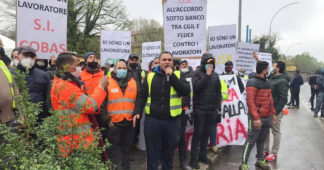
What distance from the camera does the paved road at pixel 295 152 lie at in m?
5.34

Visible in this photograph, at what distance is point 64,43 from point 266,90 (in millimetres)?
3560

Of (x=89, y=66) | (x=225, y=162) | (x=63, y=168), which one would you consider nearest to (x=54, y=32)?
(x=89, y=66)

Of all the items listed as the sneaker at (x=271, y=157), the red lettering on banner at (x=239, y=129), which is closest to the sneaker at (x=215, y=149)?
the red lettering on banner at (x=239, y=129)

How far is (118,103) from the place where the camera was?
4301 millimetres

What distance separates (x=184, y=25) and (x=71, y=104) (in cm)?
331

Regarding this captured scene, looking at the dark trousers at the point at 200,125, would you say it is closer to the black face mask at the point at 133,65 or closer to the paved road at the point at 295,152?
the paved road at the point at 295,152

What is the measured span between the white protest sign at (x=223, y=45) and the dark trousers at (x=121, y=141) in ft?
9.91

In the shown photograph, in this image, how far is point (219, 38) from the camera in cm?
651

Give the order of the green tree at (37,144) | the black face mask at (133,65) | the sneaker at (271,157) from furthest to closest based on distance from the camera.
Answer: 1. the sneaker at (271,157)
2. the black face mask at (133,65)
3. the green tree at (37,144)

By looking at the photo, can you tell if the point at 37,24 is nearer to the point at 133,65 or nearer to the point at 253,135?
the point at 133,65

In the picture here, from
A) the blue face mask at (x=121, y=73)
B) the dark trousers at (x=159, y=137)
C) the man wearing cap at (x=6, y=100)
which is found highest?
the blue face mask at (x=121, y=73)

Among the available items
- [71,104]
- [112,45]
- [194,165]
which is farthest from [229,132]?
[71,104]

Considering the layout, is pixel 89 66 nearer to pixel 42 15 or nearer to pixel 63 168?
pixel 42 15

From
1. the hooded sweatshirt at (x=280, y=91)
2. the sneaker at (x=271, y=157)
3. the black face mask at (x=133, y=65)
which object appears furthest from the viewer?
the sneaker at (x=271, y=157)
